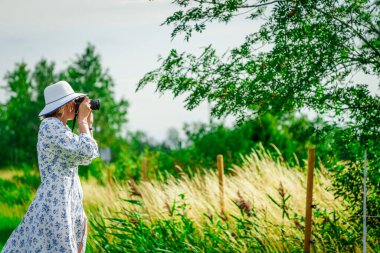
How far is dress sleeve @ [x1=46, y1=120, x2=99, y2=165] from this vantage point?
14.0 feet

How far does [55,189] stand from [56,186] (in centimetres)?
2

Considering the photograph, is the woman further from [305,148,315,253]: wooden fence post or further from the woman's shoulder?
[305,148,315,253]: wooden fence post

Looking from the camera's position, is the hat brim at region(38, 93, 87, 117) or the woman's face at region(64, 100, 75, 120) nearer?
the hat brim at region(38, 93, 87, 117)

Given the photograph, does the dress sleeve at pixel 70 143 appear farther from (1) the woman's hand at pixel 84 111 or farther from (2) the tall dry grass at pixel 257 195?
(2) the tall dry grass at pixel 257 195

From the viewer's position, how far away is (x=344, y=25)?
4637mm

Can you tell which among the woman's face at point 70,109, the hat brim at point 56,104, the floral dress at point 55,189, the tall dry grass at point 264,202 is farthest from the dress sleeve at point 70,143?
the tall dry grass at point 264,202

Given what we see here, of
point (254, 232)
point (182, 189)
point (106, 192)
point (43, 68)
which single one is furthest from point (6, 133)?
point (254, 232)

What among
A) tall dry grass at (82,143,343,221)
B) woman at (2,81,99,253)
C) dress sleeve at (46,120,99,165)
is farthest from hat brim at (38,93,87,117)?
tall dry grass at (82,143,343,221)

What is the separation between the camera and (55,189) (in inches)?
172

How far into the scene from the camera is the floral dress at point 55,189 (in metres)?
4.30

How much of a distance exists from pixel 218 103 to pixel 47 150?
148 centimetres

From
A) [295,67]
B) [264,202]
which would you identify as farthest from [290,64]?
[264,202]

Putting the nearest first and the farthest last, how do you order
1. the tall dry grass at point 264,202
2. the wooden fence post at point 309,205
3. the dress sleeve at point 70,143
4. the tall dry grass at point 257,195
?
the dress sleeve at point 70,143
the wooden fence post at point 309,205
the tall dry grass at point 264,202
the tall dry grass at point 257,195

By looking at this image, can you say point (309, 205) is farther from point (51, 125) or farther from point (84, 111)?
point (51, 125)
